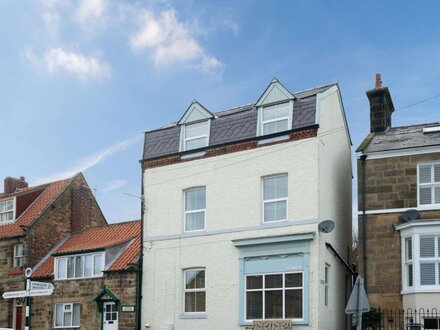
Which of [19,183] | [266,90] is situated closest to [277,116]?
[266,90]

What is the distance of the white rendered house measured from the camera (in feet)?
78.4

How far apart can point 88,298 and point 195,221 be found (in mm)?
7253

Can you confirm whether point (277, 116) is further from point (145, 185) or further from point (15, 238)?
point (15, 238)

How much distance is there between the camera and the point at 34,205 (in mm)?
38094

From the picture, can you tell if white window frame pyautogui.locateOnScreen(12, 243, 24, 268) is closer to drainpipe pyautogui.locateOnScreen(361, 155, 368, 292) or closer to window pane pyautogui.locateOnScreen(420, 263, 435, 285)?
drainpipe pyautogui.locateOnScreen(361, 155, 368, 292)

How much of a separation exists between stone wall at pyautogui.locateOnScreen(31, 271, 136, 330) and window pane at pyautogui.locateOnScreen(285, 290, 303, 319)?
7.55 metres

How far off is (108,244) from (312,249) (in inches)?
453

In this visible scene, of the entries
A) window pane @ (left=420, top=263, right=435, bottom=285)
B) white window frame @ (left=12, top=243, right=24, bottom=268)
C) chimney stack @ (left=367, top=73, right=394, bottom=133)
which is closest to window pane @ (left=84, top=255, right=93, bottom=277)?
white window frame @ (left=12, top=243, right=24, bottom=268)

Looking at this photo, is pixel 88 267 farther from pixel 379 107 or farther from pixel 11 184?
pixel 379 107

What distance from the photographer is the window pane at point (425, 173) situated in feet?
77.9

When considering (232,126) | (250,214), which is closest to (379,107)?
(232,126)

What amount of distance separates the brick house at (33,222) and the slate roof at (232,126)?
10012 mm

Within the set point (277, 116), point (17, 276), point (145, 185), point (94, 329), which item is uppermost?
point (277, 116)

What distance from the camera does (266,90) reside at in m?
26.2
